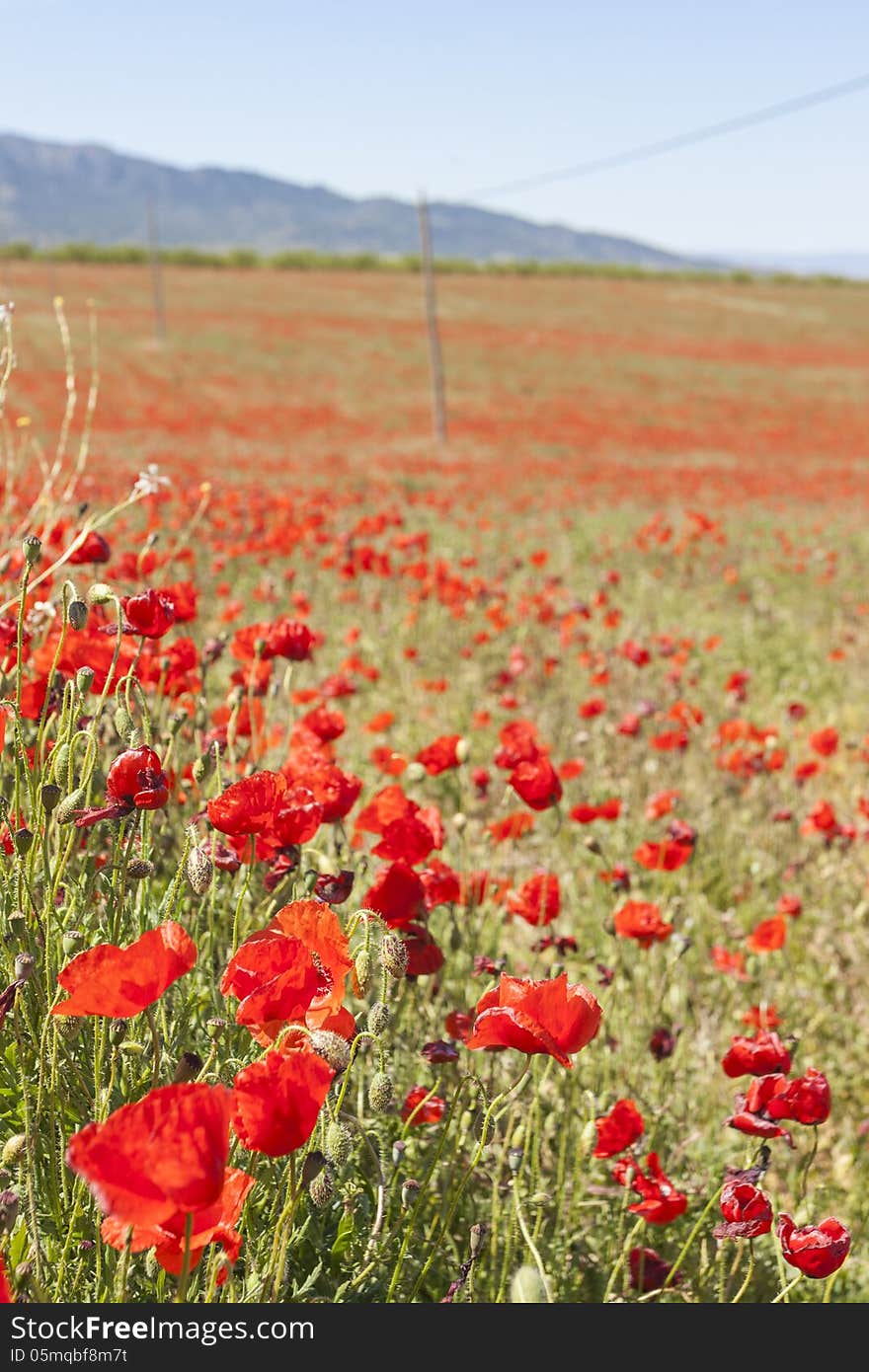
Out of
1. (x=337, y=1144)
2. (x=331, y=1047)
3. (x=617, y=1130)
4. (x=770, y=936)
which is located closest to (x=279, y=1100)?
(x=331, y=1047)

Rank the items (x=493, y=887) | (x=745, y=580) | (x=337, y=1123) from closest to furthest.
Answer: (x=337, y=1123) → (x=493, y=887) → (x=745, y=580)

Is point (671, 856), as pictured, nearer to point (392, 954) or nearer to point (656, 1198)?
point (656, 1198)

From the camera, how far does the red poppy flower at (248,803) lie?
4.54 ft

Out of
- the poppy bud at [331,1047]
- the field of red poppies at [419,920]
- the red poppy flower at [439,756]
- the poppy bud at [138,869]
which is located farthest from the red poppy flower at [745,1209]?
the red poppy flower at [439,756]

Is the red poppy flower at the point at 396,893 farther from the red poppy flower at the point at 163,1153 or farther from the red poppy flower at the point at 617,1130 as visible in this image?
the red poppy flower at the point at 163,1153

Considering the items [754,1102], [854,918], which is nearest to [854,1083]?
[854,918]

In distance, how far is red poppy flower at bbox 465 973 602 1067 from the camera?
1.12 metres

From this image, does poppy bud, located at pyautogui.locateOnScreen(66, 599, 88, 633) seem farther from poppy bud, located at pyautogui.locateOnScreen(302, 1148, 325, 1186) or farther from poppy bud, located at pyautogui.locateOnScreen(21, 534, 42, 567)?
poppy bud, located at pyautogui.locateOnScreen(302, 1148, 325, 1186)

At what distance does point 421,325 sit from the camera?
3756 centimetres

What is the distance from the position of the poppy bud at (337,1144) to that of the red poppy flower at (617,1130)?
73cm

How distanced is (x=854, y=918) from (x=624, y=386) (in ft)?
94.3

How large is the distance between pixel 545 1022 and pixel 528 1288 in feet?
0.82

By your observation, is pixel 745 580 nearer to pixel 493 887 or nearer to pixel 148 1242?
pixel 493 887

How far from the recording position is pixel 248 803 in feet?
4.59
